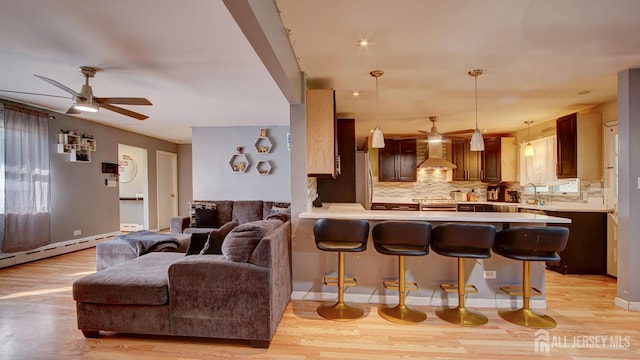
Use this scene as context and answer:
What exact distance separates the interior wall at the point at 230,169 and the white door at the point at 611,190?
16.2ft

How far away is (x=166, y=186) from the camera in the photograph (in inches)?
304

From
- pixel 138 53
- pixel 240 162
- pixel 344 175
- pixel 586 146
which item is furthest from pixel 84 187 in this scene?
pixel 586 146

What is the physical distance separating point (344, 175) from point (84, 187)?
4839 mm

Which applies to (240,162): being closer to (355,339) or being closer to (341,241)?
(341,241)

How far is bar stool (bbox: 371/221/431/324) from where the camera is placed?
8.13ft

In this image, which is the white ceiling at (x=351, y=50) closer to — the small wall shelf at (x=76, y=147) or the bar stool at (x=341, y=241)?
the small wall shelf at (x=76, y=147)

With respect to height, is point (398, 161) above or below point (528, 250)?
above

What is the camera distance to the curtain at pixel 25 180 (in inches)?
162

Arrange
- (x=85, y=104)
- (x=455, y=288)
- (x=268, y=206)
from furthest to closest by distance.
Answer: (x=268, y=206), (x=85, y=104), (x=455, y=288)

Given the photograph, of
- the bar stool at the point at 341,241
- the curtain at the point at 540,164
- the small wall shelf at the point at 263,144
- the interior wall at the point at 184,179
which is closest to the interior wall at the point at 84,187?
the interior wall at the point at 184,179

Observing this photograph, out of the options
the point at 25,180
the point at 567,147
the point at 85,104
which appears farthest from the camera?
the point at 25,180

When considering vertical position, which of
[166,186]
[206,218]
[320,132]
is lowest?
[206,218]

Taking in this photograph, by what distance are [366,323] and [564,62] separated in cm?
302

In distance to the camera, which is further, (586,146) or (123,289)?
(586,146)
